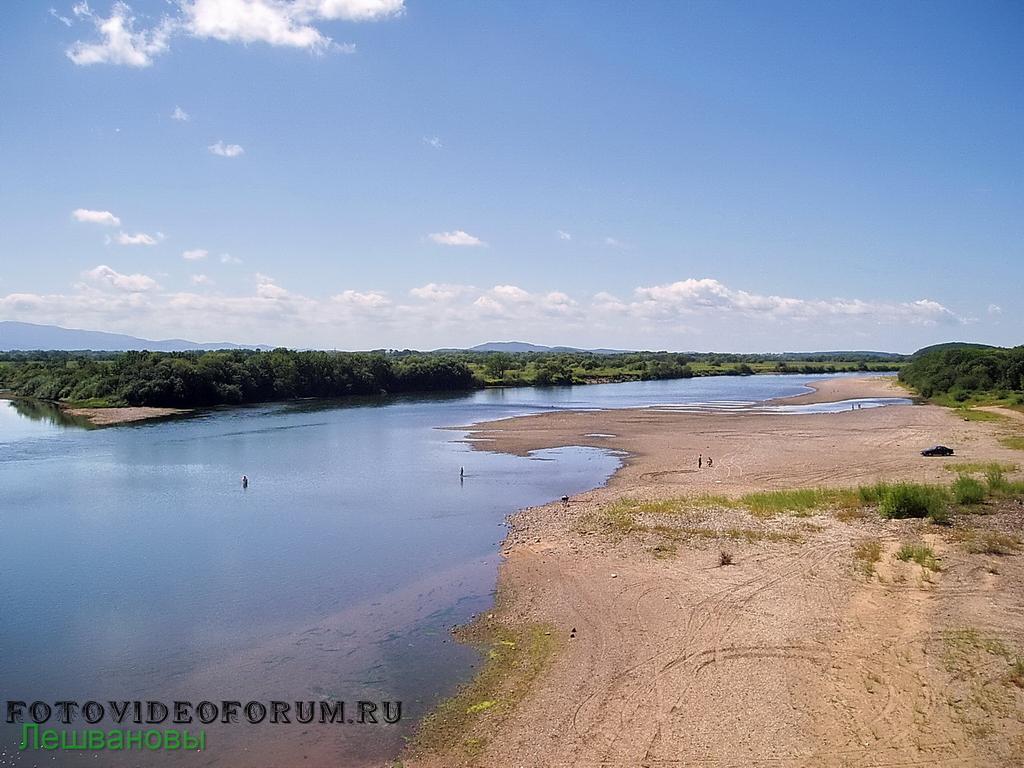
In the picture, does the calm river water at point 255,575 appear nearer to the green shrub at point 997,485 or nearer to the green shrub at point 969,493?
the green shrub at point 969,493

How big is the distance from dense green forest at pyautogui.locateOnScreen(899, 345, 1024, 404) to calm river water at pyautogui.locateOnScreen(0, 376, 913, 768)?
54700 millimetres

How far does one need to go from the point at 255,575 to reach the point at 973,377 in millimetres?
87568

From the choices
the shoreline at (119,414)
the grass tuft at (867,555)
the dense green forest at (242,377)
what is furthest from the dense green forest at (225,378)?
the grass tuft at (867,555)

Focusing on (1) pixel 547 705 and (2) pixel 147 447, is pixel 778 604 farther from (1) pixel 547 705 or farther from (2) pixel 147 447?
(2) pixel 147 447

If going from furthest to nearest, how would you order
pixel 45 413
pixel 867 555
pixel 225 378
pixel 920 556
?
pixel 225 378
pixel 45 413
pixel 867 555
pixel 920 556

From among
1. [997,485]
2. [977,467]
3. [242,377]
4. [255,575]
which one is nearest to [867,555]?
[997,485]

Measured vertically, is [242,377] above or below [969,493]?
above

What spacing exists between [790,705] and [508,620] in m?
7.29

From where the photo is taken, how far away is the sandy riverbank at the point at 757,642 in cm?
1127

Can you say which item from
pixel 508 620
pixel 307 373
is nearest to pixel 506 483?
pixel 508 620

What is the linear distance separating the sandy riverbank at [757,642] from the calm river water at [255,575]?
A: 7.57 ft

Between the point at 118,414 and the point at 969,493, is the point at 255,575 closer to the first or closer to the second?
the point at 969,493

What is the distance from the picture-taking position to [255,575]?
21.9 metres

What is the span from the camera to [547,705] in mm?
13000
